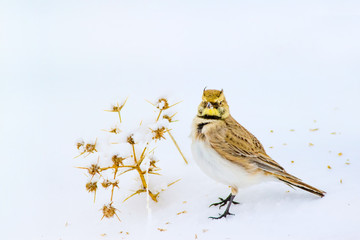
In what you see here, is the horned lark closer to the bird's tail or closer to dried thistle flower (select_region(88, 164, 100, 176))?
the bird's tail

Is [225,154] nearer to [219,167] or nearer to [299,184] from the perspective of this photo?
[219,167]

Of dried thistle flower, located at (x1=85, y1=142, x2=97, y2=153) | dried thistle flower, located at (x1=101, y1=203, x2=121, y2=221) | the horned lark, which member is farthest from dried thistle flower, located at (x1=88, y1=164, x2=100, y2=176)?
the horned lark

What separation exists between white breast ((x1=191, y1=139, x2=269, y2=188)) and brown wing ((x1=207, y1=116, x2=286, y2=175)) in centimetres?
4

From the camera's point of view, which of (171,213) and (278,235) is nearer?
(278,235)

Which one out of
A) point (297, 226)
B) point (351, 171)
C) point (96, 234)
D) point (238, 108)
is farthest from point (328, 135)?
point (96, 234)

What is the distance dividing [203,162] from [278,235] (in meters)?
0.68

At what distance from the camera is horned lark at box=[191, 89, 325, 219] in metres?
3.84

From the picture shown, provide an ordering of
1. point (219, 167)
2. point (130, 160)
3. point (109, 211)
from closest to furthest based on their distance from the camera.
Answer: point (219, 167), point (109, 211), point (130, 160)

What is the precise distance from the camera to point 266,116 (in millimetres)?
5453

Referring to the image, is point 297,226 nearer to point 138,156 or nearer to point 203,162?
point 203,162

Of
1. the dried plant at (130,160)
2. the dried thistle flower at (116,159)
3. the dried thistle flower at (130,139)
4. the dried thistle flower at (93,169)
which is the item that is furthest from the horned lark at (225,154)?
the dried thistle flower at (93,169)

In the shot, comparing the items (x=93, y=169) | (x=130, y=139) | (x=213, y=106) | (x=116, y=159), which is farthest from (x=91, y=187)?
(x=213, y=106)

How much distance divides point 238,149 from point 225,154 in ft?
0.34

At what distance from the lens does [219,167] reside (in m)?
3.83
